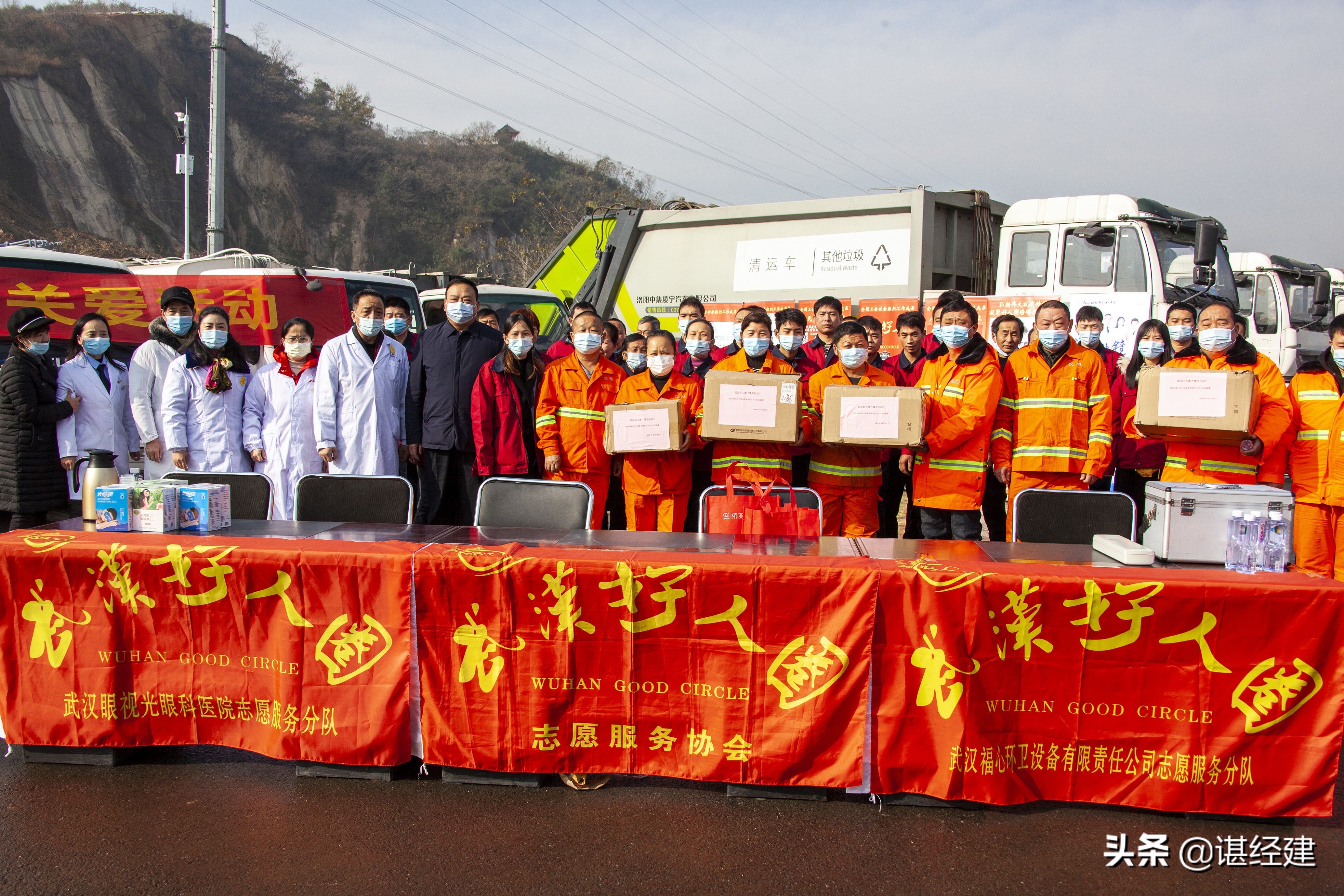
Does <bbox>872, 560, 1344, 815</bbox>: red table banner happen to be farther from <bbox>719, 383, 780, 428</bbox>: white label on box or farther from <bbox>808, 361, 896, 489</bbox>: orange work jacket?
<bbox>808, 361, 896, 489</bbox>: orange work jacket

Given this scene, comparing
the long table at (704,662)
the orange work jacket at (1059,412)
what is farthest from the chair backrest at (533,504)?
the orange work jacket at (1059,412)

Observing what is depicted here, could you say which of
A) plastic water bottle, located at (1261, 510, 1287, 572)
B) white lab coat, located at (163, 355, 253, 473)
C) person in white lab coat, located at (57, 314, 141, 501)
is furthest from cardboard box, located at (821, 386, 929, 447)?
person in white lab coat, located at (57, 314, 141, 501)

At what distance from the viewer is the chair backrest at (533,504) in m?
4.24

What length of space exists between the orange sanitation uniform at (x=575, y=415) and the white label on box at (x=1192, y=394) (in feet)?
9.65

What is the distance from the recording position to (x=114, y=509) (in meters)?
3.59

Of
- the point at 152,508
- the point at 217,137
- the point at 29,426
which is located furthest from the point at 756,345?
the point at 217,137

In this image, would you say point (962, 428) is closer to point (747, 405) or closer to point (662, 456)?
point (747, 405)

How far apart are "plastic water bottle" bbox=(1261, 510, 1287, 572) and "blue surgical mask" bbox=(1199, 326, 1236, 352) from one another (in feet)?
6.32

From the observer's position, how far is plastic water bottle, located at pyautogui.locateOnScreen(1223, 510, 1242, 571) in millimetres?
3191

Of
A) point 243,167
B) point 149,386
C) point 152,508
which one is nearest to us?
point 152,508

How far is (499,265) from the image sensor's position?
42.5m

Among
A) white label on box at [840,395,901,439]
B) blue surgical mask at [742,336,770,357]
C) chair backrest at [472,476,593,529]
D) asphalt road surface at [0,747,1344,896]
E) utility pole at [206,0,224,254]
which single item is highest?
utility pole at [206,0,224,254]

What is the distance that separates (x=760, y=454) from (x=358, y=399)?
2.59 m

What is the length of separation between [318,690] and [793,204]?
851cm
